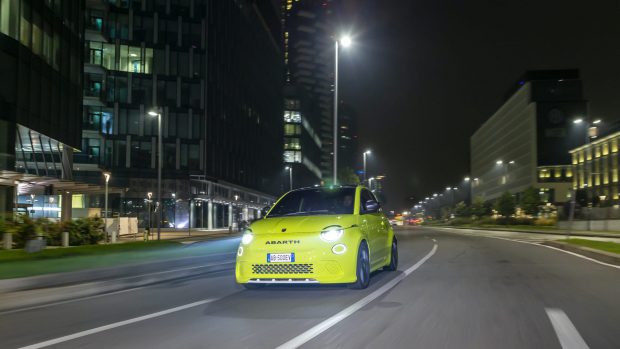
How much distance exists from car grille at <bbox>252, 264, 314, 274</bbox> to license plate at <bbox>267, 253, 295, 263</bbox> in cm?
6

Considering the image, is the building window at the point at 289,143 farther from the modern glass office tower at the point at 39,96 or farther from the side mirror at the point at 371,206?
the side mirror at the point at 371,206

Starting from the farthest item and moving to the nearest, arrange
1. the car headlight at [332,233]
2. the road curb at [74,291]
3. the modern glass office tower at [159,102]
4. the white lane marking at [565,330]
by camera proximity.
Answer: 1. the modern glass office tower at [159,102]
2. the road curb at [74,291]
3. the car headlight at [332,233]
4. the white lane marking at [565,330]

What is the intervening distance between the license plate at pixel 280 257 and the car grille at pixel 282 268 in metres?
0.06

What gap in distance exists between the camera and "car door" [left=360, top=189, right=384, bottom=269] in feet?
33.3

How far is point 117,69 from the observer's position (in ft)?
213

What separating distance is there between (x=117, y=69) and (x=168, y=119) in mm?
7828

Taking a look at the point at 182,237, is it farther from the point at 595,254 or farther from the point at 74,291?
the point at 74,291

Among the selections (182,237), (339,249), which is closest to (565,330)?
(339,249)

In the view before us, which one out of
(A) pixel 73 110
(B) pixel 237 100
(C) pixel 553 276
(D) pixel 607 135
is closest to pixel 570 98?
(D) pixel 607 135

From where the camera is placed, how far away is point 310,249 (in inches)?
344

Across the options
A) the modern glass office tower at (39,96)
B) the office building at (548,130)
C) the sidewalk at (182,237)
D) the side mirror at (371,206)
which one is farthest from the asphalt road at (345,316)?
the office building at (548,130)

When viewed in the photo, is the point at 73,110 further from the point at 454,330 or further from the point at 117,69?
the point at 454,330

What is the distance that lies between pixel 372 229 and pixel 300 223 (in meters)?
1.87

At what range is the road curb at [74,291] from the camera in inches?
374
